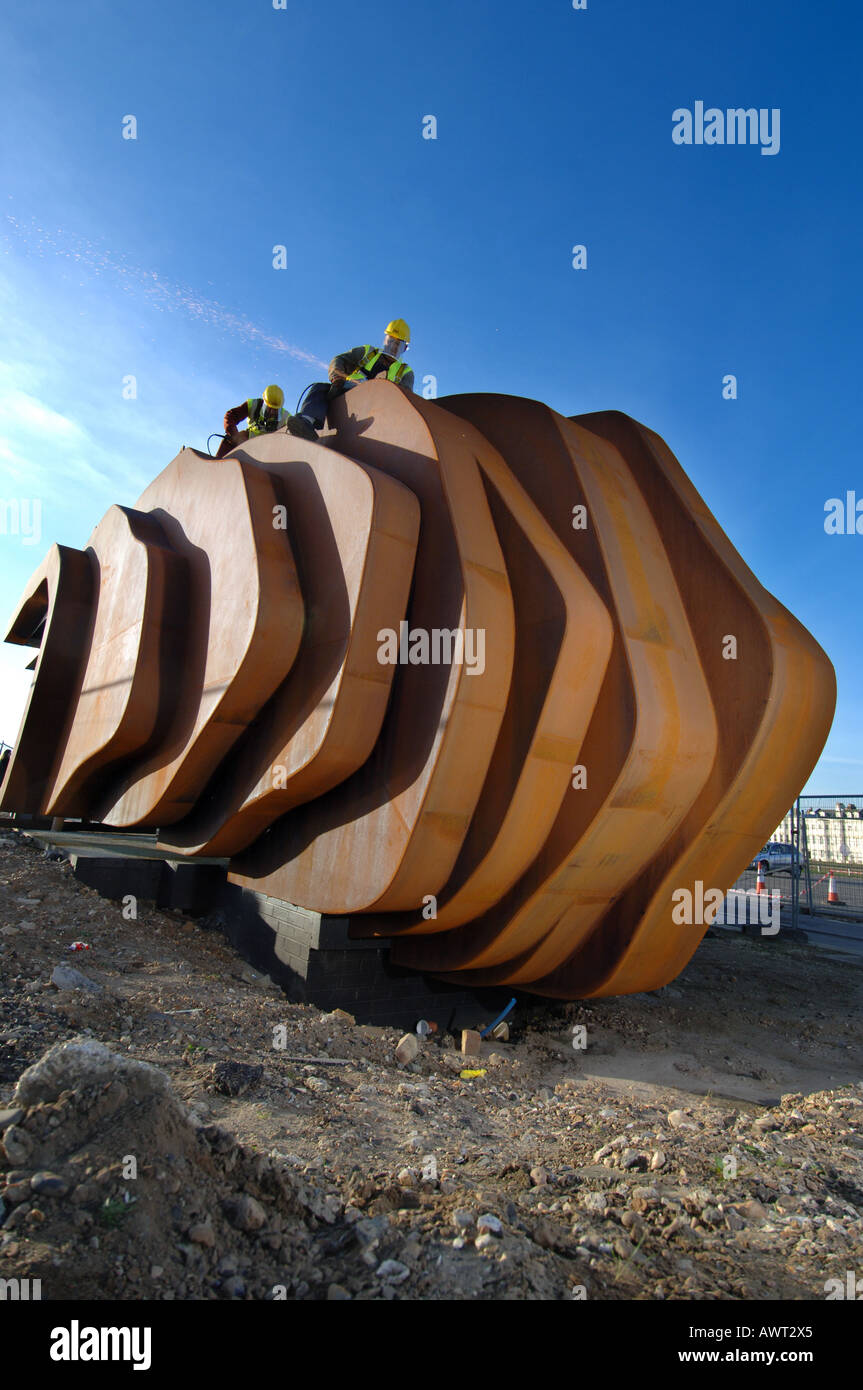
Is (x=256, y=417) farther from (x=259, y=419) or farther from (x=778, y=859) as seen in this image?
(x=778, y=859)

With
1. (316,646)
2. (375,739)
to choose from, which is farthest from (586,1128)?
(316,646)

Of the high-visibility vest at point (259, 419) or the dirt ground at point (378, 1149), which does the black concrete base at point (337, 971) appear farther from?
the high-visibility vest at point (259, 419)

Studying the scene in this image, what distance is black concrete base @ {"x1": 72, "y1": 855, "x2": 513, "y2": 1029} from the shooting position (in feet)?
22.8

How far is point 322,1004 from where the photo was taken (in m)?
6.91

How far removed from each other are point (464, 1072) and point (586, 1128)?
1327 millimetres

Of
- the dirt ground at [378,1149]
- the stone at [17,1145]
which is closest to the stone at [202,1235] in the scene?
the dirt ground at [378,1149]

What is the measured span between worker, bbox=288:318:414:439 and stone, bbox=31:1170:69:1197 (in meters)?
7.38

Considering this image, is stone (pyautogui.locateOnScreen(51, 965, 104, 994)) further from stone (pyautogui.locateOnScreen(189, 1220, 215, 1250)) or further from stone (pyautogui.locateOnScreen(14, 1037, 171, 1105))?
stone (pyautogui.locateOnScreen(189, 1220, 215, 1250))

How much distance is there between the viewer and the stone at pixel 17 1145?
2758 mm

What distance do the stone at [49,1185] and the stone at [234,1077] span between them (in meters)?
1.79

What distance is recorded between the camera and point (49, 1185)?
2664 millimetres

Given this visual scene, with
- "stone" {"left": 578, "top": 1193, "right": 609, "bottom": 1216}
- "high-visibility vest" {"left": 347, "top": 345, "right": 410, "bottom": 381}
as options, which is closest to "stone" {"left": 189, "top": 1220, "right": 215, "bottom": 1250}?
"stone" {"left": 578, "top": 1193, "right": 609, "bottom": 1216}
